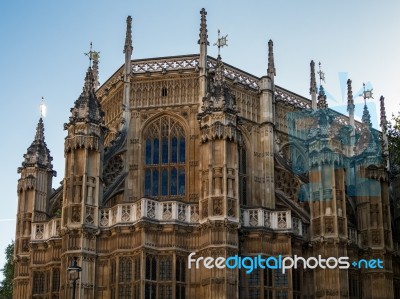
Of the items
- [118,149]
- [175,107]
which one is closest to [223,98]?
[175,107]

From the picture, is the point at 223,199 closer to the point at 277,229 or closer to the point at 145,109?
the point at 277,229

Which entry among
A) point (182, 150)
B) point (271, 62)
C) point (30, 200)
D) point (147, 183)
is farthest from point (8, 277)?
point (271, 62)

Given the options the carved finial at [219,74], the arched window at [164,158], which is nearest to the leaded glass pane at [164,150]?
the arched window at [164,158]

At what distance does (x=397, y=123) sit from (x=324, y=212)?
341 inches

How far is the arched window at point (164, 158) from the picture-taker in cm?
4009

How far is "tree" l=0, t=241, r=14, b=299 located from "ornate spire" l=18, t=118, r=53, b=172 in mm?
10542

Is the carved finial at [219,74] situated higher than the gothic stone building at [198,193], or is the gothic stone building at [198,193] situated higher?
the carved finial at [219,74]

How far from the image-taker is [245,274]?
36438 millimetres

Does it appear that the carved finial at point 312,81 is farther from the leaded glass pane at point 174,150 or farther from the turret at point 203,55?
the leaded glass pane at point 174,150

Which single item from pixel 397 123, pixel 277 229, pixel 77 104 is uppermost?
pixel 77 104

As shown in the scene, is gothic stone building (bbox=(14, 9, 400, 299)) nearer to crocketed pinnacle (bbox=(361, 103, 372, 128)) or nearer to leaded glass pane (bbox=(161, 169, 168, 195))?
leaded glass pane (bbox=(161, 169, 168, 195))

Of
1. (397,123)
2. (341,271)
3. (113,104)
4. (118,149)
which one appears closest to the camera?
(397,123)
